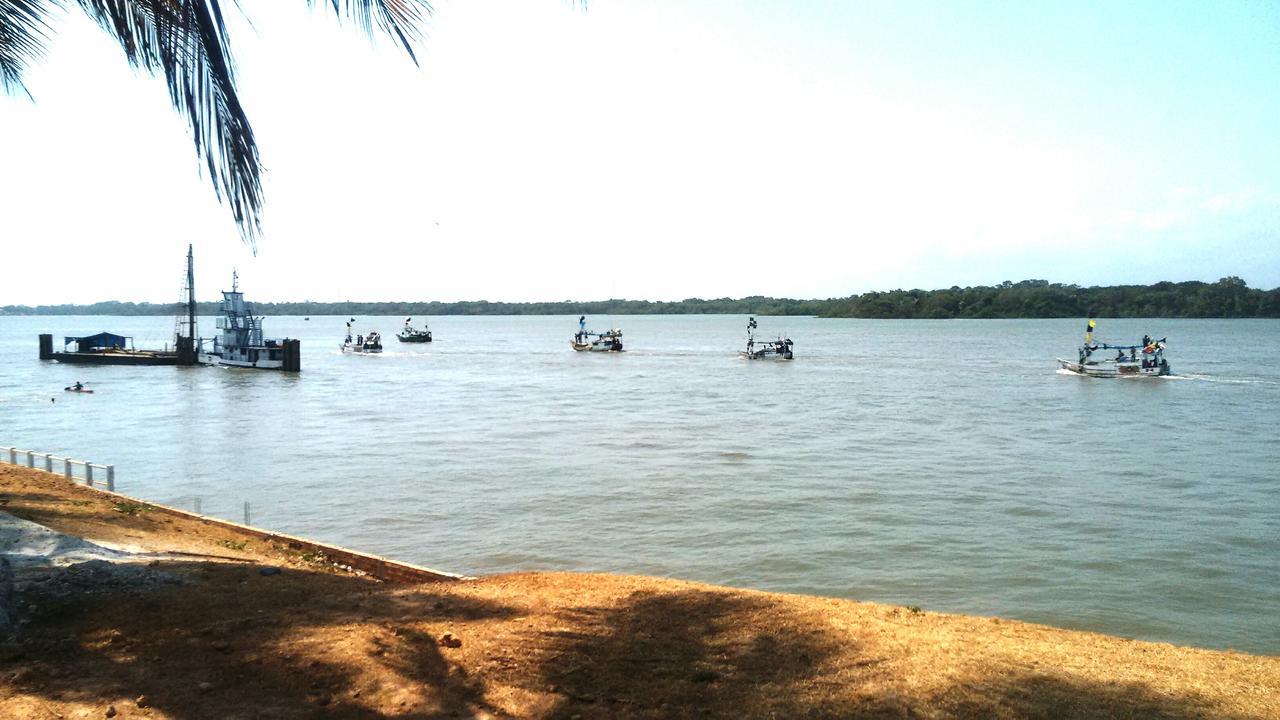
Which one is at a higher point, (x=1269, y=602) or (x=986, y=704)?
(x=986, y=704)

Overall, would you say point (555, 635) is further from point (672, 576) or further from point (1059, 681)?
point (672, 576)

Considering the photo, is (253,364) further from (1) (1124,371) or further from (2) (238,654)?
(2) (238,654)

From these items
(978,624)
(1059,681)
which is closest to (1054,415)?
(978,624)

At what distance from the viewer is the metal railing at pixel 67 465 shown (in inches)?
622

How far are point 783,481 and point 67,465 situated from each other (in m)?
14.5

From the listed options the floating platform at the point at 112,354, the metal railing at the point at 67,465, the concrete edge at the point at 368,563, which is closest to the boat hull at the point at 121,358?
the floating platform at the point at 112,354

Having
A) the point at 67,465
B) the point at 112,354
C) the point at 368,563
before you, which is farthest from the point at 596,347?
the point at 368,563

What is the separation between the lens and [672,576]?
13.4 metres

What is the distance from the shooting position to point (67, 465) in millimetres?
16172

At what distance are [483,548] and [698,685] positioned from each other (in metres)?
10.0

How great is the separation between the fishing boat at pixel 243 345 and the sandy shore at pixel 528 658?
195ft

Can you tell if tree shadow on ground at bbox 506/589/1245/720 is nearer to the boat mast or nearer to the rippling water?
the rippling water

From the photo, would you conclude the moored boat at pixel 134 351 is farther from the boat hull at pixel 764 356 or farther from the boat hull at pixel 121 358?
the boat hull at pixel 764 356

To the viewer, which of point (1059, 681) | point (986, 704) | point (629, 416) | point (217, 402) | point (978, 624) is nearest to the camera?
point (986, 704)
